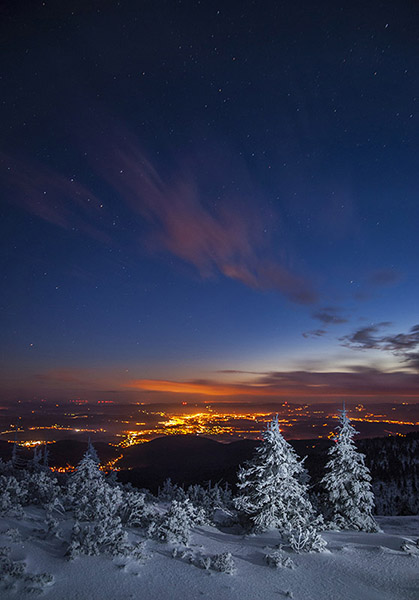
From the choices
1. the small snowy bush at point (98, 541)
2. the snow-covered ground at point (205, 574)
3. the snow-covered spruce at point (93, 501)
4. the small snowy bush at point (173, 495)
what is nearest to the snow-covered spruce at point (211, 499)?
the small snowy bush at point (173, 495)

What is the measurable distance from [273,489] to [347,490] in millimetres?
7510

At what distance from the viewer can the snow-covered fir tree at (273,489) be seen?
1619 centimetres

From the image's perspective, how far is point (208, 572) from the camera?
9.11m

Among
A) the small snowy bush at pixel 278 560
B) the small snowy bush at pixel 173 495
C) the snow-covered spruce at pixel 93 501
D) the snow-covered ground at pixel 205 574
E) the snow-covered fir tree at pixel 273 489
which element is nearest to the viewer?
the snow-covered ground at pixel 205 574

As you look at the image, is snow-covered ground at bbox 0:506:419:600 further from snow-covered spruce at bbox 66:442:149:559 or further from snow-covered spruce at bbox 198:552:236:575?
snow-covered spruce at bbox 66:442:149:559

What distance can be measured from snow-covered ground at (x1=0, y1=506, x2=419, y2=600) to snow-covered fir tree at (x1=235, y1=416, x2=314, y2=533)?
4.85 metres

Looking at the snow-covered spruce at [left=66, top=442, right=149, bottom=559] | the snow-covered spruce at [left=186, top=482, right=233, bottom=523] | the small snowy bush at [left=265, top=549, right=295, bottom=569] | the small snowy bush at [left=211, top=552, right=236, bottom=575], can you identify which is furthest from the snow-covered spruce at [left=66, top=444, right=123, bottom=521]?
the snow-covered spruce at [left=186, top=482, right=233, bottom=523]

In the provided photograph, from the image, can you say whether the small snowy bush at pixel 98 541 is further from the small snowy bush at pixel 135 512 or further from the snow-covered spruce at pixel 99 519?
the small snowy bush at pixel 135 512

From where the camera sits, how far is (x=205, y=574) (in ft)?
29.5

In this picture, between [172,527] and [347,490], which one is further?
[347,490]

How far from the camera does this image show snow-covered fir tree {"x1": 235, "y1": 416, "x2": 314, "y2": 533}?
1619cm

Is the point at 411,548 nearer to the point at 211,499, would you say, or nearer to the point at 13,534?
the point at 13,534

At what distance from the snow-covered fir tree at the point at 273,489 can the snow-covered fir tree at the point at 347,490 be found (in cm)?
424

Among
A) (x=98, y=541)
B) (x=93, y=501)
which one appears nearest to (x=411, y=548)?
(x=98, y=541)
